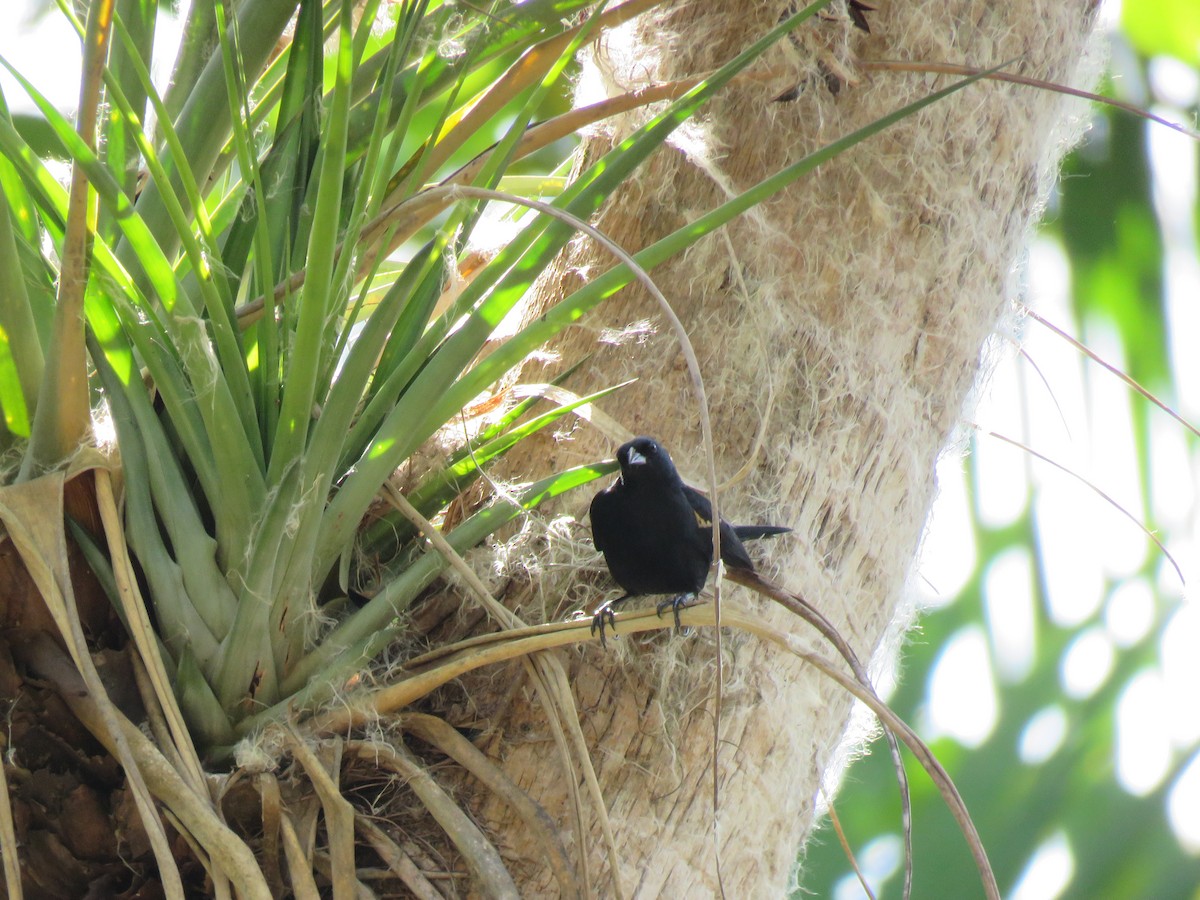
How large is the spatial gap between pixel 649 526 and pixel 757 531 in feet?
0.76

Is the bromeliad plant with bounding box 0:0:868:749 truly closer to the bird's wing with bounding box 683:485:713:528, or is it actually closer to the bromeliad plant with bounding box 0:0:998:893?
the bromeliad plant with bounding box 0:0:998:893

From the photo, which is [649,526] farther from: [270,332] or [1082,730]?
[1082,730]

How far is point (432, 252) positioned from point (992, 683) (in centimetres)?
263

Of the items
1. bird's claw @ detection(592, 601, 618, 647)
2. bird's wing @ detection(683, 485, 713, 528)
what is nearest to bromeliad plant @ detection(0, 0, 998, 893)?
bird's claw @ detection(592, 601, 618, 647)

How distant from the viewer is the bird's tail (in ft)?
4.19

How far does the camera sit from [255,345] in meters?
1.21

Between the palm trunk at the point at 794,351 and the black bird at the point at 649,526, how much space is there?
1.3 inches

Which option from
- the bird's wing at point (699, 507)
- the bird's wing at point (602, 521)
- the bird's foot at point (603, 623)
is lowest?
the bird's foot at point (603, 623)

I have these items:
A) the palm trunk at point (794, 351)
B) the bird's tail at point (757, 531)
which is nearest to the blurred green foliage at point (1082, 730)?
the palm trunk at point (794, 351)

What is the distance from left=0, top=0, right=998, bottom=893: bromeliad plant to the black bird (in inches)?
7.0

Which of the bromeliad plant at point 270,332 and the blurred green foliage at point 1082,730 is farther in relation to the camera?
the blurred green foliage at point 1082,730

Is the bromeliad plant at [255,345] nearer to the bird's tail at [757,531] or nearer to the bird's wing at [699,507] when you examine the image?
the bird's tail at [757,531]

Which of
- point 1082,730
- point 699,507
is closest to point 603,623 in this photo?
point 699,507

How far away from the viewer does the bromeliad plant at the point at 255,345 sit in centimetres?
98
